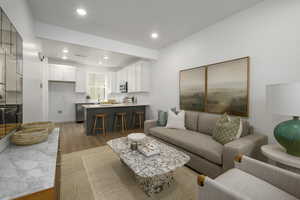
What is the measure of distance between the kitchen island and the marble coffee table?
2490 mm

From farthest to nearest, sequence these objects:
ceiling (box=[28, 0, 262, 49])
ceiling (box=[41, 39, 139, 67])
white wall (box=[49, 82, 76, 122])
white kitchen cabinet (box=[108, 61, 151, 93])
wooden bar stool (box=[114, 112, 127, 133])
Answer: white wall (box=[49, 82, 76, 122]) → white kitchen cabinet (box=[108, 61, 151, 93]) → wooden bar stool (box=[114, 112, 127, 133]) → ceiling (box=[41, 39, 139, 67]) → ceiling (box=[28, 0, 262, 49])

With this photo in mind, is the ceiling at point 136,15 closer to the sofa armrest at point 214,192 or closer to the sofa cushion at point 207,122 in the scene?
the sofa cushion at point 207,122

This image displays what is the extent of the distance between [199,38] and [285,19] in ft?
4.88

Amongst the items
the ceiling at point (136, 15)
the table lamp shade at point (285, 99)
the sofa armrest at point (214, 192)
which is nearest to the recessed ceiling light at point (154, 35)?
the ceiling at point (136, 15)

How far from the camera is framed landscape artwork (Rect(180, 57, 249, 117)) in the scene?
7.57 feet

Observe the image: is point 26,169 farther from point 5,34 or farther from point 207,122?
point 207,122

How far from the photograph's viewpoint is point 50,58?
17.4 feet

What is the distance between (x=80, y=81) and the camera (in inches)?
229

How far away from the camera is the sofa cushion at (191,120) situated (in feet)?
9.47

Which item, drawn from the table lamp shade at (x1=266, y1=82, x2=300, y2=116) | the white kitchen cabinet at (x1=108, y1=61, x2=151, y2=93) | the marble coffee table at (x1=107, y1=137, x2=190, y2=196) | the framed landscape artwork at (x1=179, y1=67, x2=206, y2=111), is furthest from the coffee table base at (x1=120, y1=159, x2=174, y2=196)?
the white kitchen cabinet at (x1=108, y1=61, x2=151, y2=93)

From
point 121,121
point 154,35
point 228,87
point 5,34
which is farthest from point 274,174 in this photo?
point 121,121

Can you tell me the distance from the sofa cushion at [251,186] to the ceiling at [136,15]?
8.46ft

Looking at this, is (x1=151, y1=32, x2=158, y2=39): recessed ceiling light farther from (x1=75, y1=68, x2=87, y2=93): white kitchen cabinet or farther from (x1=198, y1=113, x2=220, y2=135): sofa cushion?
(x1=75, y1=68, x2=87, y2=93): white kitchen cabinet

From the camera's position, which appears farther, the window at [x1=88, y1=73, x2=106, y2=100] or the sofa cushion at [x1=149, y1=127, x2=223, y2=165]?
the window at [x1=88, y1=73, x2=106, y2=100]
